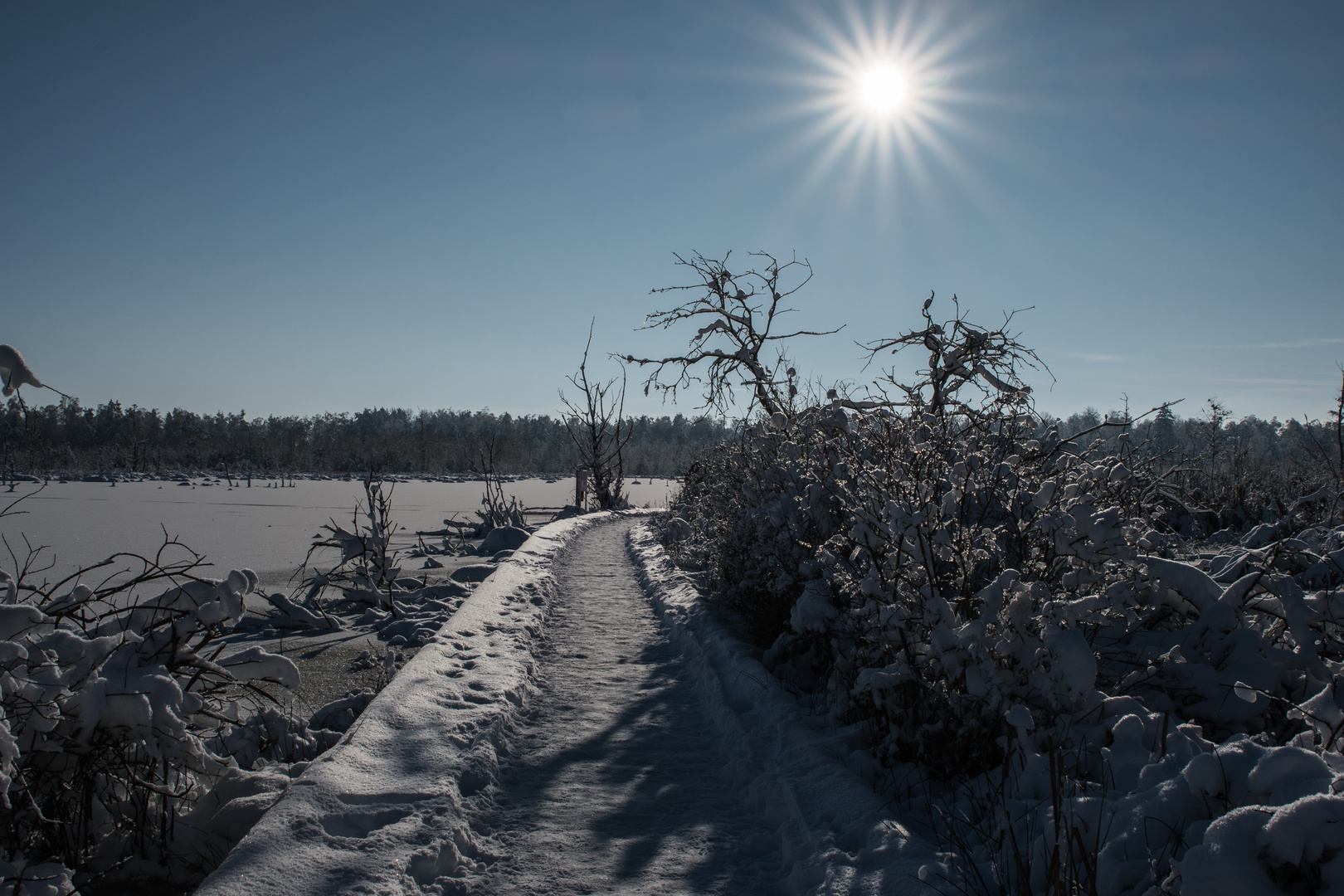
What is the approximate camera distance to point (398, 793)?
9.26 feet

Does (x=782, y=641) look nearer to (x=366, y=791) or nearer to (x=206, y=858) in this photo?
(x=366, y=791)

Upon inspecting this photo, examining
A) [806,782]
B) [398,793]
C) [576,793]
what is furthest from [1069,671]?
[398,793]

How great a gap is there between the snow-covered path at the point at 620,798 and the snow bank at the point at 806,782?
0.12 meters

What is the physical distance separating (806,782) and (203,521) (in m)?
19.3

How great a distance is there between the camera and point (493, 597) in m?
6.89

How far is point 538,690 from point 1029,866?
3463 mm

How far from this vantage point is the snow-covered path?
257 centimetres

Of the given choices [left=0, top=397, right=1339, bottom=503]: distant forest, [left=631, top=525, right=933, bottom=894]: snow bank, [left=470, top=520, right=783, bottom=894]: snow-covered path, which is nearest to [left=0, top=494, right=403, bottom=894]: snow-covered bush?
[left=470, top=520, right=783, bottom=894]: snow-covered path

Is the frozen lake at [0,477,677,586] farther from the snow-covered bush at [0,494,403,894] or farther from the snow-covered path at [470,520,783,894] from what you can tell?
the snow-covered path at [470,520,783,894]

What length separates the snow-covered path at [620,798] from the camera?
2.57 meters

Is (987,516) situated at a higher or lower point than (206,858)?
higher

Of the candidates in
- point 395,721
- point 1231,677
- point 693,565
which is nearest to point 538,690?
point 395,721

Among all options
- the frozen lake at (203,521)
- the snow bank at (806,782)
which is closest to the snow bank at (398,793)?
the snow bank at (806,782)

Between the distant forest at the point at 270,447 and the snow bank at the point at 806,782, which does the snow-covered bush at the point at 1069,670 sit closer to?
the snow bank at the point at 806,782
